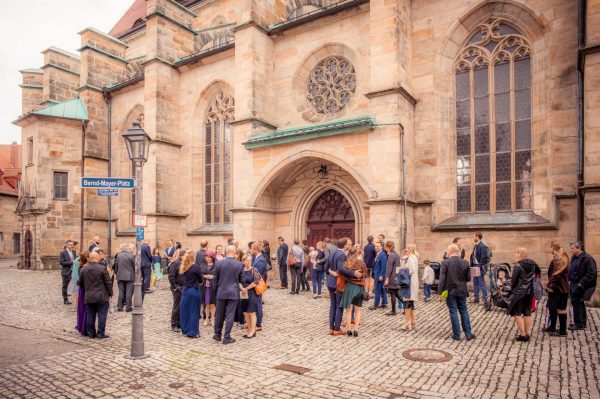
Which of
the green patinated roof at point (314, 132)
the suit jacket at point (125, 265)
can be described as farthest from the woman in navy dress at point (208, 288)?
the green patinated roof at point (314, 132)

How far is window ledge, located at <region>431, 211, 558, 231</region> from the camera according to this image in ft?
39.0

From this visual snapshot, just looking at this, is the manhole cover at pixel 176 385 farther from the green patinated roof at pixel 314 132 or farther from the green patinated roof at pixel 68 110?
the green patinated roof at pixel 68 110

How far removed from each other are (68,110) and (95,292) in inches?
751

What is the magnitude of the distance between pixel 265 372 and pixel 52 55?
26.6 m

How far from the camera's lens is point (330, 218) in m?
16.2

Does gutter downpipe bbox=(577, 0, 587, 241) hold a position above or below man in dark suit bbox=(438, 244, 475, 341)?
above

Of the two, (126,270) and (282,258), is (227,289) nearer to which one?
(126,270)

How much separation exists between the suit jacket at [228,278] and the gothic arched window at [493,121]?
8.30 metres

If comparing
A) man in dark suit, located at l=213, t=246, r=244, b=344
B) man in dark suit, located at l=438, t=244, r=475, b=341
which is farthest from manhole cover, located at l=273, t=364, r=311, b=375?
man in dark suit, located at l=438, t=244, r=475, b=341

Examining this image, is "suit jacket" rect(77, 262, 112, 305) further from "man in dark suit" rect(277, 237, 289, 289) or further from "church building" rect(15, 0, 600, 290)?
"man in dark suit" rect(277, 237, 289, 289)

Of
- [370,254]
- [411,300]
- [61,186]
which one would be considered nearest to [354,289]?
[411,300]

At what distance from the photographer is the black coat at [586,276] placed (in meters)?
7.76

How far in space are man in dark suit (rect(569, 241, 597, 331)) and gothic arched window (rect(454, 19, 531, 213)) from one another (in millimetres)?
4727

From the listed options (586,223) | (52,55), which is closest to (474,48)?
(586,223)
